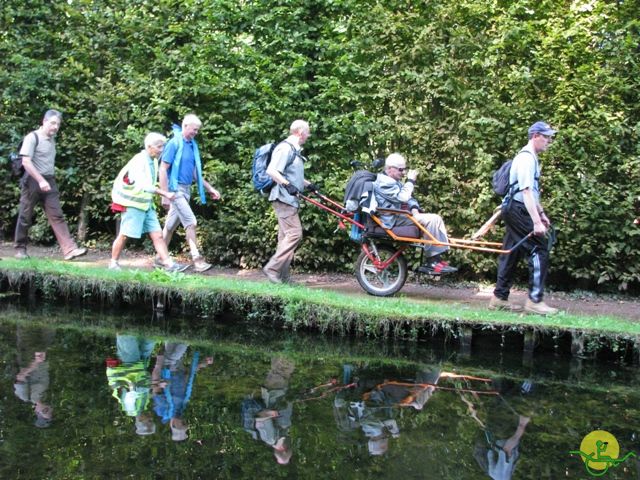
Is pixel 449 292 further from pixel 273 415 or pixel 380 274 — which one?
pixel 273 415

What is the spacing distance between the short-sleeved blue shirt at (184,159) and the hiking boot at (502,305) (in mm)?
3987

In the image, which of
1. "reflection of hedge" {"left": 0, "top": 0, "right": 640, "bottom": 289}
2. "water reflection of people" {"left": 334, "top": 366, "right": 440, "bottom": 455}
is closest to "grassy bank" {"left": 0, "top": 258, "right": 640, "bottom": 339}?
"water reflection of people" {"left": 334, "top": 366, "right": 440, "bottom": 455}

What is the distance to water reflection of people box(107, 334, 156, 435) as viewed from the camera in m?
4.40

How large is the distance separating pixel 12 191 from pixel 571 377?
956 centimetres

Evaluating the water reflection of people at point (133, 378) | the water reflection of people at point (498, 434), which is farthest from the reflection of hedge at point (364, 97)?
the water reflection of people at point (498, 434)

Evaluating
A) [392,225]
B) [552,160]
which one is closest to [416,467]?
[392,225]

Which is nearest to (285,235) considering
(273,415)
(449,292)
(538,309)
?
(449,292)

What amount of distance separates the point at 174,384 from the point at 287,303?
222cm

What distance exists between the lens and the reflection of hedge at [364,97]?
8617mm

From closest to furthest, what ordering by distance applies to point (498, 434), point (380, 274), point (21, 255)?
point (498, 434), point (380, 274), point (21, 255)

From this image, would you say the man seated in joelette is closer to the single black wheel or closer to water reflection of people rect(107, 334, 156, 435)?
the single black wheel

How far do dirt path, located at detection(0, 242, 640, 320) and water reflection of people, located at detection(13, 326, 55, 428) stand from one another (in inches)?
127

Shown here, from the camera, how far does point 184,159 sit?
8547mm

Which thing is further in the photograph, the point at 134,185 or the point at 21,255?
the point at 21,255
